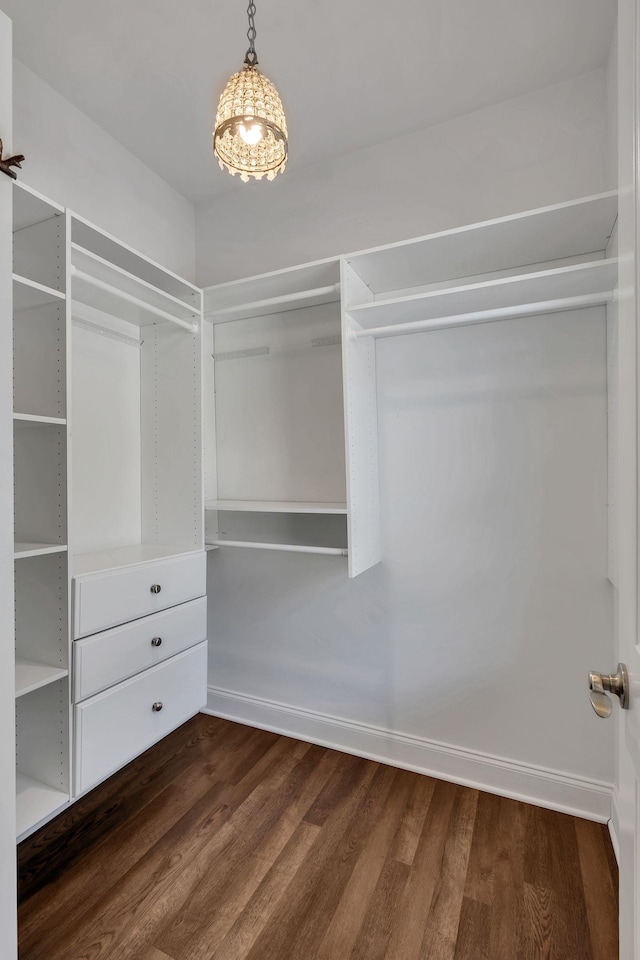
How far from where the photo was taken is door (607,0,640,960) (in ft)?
2.20

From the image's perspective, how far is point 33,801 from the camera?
1.54 meters

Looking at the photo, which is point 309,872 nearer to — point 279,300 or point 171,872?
point 171,872

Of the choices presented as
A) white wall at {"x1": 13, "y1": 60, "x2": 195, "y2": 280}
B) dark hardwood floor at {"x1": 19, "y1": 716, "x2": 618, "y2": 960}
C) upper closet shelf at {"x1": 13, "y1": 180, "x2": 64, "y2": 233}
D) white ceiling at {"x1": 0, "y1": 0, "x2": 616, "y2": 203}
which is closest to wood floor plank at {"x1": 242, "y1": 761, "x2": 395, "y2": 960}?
dark hardwood floor at {"x1": 19, "y1": 716, "x2": 618, "y2": 960}

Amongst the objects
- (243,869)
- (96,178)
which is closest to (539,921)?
(243,869)

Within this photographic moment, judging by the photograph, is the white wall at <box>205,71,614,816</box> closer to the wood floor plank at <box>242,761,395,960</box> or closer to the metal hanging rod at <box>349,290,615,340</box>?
the metal hanging rod at <box>349,290,615,340</box>

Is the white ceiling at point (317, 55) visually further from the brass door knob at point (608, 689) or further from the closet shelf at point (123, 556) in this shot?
the brass door knob at point (608, 689)

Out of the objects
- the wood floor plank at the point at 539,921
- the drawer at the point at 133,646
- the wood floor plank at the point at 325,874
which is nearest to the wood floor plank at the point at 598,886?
the wood floor plank at the point at 539,921

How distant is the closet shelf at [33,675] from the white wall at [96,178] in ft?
5.97

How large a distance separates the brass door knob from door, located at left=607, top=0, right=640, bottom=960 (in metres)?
0.02

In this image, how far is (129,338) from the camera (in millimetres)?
2316

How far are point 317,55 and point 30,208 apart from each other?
3.91ft

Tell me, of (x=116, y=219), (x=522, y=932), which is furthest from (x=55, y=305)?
(x=522, y=932)

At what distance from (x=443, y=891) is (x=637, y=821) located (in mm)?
1177

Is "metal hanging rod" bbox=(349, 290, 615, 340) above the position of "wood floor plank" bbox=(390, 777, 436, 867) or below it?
above
